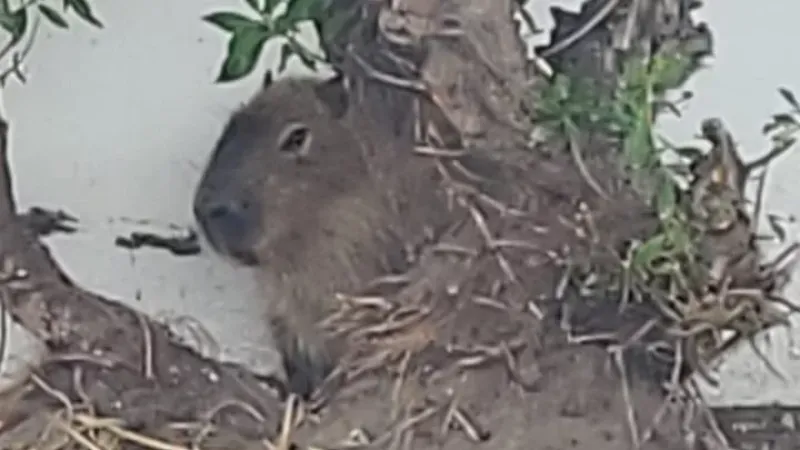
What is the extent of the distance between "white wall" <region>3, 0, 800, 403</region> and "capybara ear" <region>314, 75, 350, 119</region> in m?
0.18

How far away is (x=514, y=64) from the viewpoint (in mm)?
1039

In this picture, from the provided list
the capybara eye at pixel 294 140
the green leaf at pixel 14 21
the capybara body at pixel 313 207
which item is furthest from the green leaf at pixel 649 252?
the green leaf at pixel 14 21

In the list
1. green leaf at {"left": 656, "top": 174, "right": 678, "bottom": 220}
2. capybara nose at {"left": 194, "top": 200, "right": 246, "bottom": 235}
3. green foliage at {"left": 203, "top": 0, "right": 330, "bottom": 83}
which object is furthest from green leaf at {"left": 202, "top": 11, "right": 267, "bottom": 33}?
green leaf at {"left": 656, "top": 174, "right": 678, "bottom": 220}

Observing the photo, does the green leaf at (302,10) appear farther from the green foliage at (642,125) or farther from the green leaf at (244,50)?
the green foliage at (642,125)

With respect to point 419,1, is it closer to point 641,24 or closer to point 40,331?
point 641,24

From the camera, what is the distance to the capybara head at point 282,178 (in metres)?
1.08

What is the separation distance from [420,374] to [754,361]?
0.39m

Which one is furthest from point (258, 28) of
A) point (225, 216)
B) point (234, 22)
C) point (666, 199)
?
point (666, 199)

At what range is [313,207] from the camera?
3.55 feet

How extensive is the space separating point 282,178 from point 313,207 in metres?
0.02

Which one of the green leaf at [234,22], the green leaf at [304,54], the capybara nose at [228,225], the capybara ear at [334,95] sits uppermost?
the green leaf at [234,22]

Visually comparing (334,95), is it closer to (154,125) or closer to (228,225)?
(228,225)

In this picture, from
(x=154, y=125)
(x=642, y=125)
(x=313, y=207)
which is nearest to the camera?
(x=642, y=125)

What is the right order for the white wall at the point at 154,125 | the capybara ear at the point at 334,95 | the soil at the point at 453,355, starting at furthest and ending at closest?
the white wall at the point at 154,125, the capybara ear at the point at 334,95, the soil at the point at 453,355
